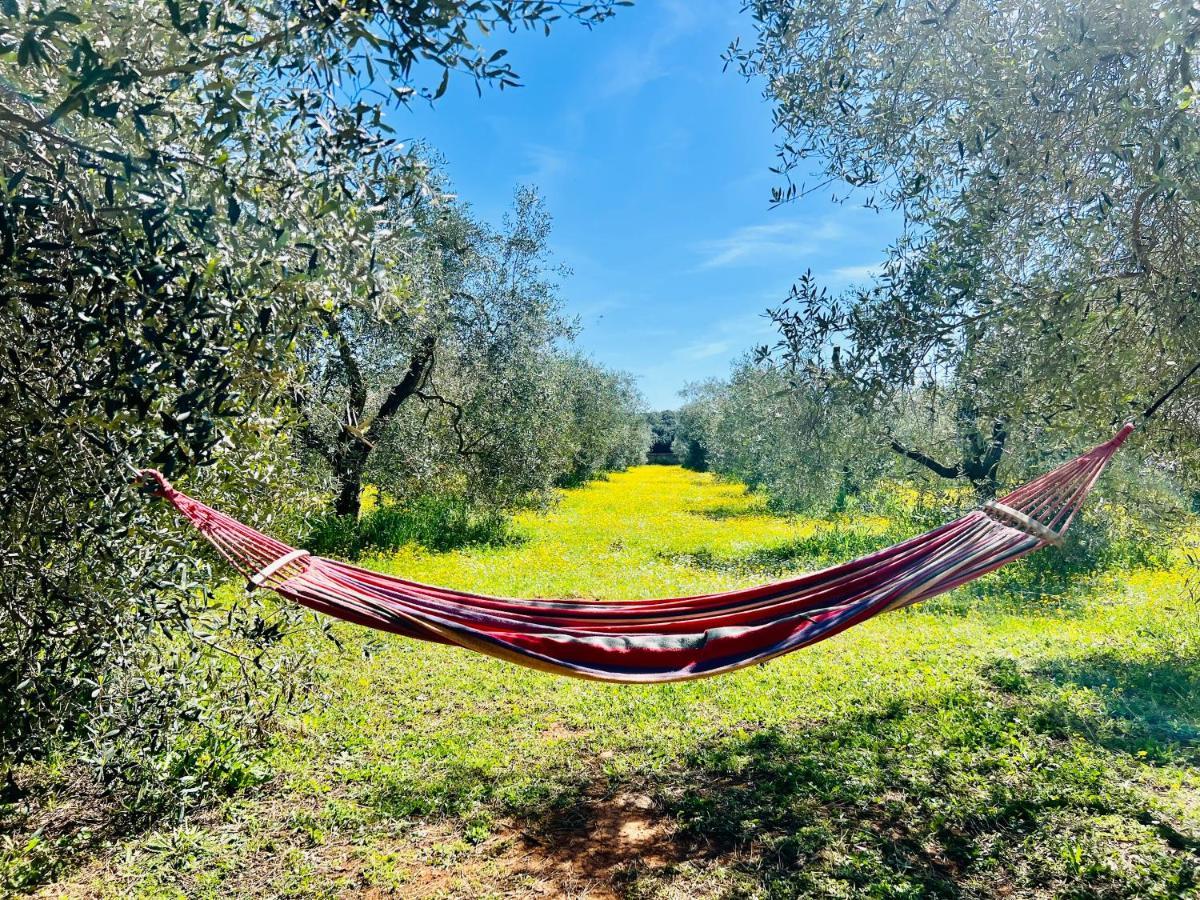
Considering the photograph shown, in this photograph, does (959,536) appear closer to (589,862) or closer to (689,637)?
(689,637)

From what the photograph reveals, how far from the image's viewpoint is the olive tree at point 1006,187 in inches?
110

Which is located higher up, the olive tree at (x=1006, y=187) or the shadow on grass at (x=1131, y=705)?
the olive tree at (x=1006, y=187)

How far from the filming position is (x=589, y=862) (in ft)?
9.03

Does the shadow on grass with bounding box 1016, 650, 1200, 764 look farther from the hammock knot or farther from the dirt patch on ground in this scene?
the hammock knot

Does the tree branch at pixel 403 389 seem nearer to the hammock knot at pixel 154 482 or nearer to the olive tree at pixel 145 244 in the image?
the olive tree at pixel 145 244

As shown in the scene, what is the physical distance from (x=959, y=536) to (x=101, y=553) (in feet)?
11.7

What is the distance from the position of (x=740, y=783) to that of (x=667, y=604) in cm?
115

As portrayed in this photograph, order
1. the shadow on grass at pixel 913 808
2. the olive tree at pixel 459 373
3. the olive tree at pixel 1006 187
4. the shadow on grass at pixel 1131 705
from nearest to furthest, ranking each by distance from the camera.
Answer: the shadow on grass at pixel 913 808, the olive tree at pixel 1006 187, the shadow on grass at pixel 1131 705, the olive tree at pixel 459 373

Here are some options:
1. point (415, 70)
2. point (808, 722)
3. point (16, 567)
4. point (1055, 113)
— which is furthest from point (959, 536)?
point (16, 567)

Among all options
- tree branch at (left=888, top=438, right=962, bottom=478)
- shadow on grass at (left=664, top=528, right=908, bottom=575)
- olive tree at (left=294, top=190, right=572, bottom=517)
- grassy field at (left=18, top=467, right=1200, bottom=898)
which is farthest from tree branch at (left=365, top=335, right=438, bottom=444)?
tree branch at (left=888, top=438, right=962, bottom=478)

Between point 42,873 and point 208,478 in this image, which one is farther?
point 208,478

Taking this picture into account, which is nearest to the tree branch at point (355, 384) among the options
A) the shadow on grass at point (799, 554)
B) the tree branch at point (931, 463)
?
the shadow on grass at point (799, 554)

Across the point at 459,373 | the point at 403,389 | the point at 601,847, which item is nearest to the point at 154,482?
the point at 601,847

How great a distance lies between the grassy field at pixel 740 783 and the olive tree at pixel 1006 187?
1.80m
